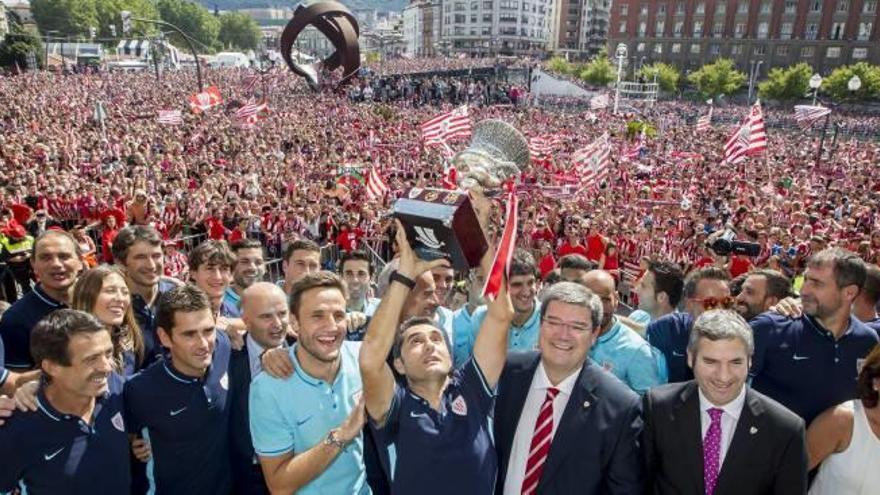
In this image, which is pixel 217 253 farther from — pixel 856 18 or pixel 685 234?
pixel 856 18

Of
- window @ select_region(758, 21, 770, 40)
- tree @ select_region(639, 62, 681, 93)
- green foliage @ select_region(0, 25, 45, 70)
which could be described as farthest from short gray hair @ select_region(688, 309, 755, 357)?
window @ select_region(758, 21, 770, 40)

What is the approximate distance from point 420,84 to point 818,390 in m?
54.3

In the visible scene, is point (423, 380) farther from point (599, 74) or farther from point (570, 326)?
point (599, 74)

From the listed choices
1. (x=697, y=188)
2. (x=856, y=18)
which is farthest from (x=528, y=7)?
(x=697, y=188)

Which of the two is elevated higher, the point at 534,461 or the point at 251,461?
the point at 534,461

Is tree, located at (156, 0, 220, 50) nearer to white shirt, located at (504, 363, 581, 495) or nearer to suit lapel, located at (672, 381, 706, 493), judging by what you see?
white shirt, located at (504, 363, 581, 495)

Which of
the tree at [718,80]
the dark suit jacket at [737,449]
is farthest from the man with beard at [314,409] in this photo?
the tree at [718,80]

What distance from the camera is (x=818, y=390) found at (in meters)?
3.83

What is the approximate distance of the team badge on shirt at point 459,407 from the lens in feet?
9.78

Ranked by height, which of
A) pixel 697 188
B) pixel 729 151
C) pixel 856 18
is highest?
pixel 856 18

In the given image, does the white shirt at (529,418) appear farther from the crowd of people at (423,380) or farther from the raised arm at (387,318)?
the raised arm at (387,318)

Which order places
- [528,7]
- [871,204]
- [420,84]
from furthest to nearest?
1. [528,7]
2. [420,84]
3. [871,204]

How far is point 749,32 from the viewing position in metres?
80.6

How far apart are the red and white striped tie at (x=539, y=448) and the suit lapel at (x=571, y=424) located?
3 cm
